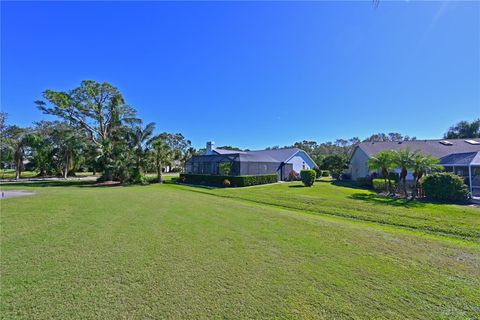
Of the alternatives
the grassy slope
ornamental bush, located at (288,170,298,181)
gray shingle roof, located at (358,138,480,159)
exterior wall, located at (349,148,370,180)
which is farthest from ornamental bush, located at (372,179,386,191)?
ornamental bush, located at (288,170,298,181)

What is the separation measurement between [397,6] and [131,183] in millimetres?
26681

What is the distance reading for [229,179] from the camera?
2236cm

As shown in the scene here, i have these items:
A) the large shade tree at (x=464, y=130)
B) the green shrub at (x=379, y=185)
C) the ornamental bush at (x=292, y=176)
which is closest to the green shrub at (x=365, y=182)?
the green shrub at (x=379, y=185)

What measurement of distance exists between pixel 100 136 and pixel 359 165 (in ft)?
112

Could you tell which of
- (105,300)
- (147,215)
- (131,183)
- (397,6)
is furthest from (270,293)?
(131,183)

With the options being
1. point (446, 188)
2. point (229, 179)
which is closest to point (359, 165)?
point (446, 188)

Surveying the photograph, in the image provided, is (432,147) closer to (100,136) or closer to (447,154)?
(447,154)

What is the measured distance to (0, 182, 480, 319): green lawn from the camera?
2947 millimetres

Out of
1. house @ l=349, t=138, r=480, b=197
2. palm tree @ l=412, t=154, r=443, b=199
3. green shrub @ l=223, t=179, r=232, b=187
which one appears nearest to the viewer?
palm tree @ l=412, t=154, r=443, b=199

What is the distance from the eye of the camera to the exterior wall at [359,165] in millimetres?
25081

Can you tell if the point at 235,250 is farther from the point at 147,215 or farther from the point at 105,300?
the point at 147,215

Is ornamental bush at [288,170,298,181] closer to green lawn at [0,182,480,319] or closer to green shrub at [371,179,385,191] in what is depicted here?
green shrub at [371,179,385,191]

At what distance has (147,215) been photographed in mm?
8438

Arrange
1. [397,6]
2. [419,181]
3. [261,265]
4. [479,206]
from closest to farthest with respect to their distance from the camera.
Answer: [261,265], [397,6], [479,206], [419,181]
